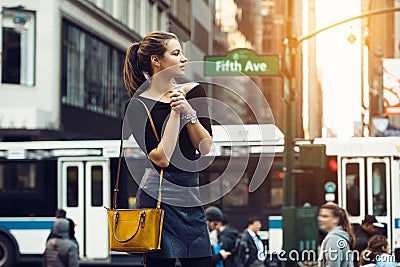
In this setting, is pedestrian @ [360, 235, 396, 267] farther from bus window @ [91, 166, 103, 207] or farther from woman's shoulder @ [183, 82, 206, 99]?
bus window @ [91, 166, 103, 207]

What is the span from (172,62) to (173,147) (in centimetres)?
33

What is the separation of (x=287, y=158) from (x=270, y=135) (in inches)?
17.5

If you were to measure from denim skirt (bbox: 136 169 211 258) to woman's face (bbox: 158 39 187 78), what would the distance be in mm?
337

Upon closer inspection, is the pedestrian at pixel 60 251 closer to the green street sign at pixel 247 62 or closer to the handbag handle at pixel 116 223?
the green street sign at pixel 247 62

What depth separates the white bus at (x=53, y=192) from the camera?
14.1m

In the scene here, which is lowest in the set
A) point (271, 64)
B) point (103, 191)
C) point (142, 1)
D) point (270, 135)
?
point (103, 191)

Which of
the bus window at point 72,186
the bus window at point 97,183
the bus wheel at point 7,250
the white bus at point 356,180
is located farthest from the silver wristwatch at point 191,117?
the bus wheel at point 7,250

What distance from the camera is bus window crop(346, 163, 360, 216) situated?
524 inches

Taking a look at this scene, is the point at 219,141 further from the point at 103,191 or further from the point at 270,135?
the point at 103,191

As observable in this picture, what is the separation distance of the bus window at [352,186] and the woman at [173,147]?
1059 cm

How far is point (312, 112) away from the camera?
13188 mm

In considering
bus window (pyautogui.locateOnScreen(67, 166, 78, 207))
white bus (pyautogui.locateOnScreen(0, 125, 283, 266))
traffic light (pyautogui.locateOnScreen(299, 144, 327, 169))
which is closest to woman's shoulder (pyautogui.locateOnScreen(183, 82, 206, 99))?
traffic light (pyautogui.locateOnScreen(299, 144, 327, 169))

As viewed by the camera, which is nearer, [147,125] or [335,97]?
[147,125]

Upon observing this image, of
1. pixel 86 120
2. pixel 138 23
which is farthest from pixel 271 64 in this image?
pixel 86 120
